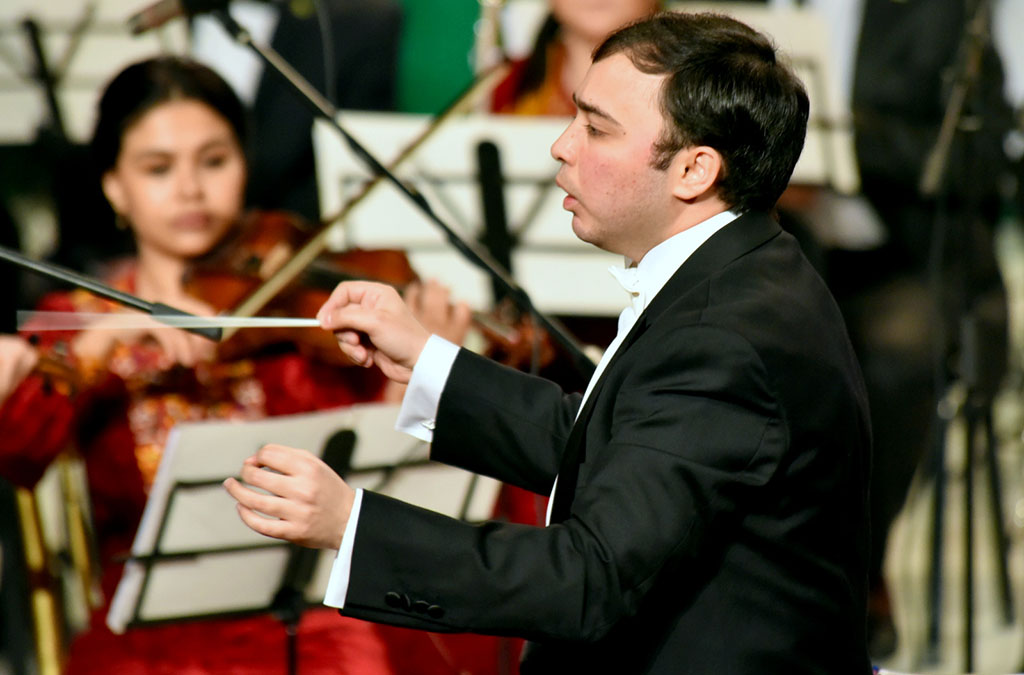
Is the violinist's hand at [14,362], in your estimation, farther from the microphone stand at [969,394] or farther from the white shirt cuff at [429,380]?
the microphone stand at [969,394]

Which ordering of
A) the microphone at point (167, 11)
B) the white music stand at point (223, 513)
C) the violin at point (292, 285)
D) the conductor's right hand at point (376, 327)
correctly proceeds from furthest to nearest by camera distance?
the violin at point (292, 285) < the microphone at point (167, 11) < the white music stand at point (223, 513) < the conductor's right hand at point (376, 327)

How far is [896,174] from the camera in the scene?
3242mm

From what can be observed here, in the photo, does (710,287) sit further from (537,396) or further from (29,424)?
(29,424)

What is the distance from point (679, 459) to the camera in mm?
1154

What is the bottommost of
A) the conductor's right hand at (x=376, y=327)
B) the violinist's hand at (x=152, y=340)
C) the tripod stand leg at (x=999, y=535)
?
the tripod stand leg at (x=999, y=535)

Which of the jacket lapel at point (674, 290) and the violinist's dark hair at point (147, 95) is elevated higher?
the violinist's dark hair at point (147, 95)

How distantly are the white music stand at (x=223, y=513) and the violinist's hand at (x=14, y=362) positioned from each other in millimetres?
389

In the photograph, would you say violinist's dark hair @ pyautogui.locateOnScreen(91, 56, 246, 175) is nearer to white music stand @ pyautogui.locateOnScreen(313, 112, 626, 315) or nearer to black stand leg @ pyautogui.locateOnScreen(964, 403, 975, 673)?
white music stand @ pyautogui.locateOnScreen(313, 112, 626, 315)

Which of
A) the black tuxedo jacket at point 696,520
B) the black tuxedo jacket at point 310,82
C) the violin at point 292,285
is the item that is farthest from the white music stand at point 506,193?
the black tuxedo jacket at point 696,520

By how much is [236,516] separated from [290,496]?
2.60ft

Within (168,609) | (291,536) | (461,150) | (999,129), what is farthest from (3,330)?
(999,129)

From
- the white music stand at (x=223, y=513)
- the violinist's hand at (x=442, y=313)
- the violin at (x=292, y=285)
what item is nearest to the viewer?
the white music stand at (x=223, y=513)

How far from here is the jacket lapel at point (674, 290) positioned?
132cm

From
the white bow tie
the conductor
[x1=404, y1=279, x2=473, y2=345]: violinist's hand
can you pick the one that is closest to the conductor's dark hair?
the conductor
